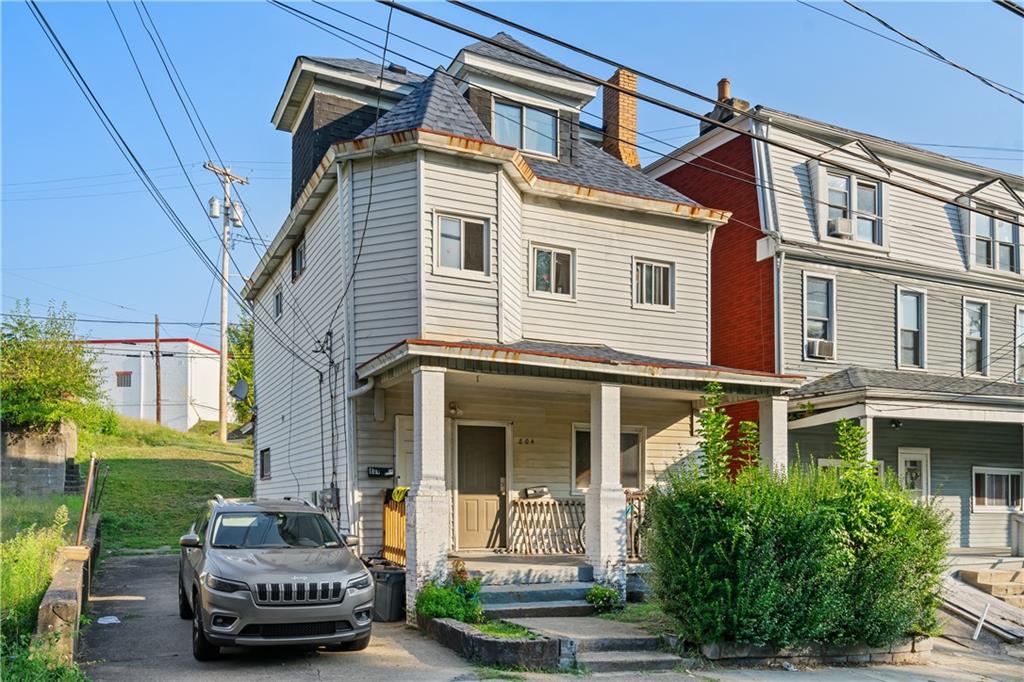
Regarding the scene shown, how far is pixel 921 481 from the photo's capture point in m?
20.9

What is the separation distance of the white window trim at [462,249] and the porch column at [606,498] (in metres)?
2.73

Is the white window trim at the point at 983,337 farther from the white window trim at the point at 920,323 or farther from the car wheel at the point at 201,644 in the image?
the car wheel at the point at 201,644

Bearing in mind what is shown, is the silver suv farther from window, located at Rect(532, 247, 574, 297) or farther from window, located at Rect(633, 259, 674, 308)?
window, located at Rect(633, 259, 674, 308)

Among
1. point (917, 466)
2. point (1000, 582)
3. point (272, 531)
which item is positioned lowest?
point (1000, 582)

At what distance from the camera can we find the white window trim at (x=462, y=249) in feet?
46.2

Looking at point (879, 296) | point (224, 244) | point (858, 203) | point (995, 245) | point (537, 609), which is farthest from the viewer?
point (224, 244)

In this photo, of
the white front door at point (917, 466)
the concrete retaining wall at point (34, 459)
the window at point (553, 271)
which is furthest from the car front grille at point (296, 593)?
the concrete retaining wall at point (34, 459)

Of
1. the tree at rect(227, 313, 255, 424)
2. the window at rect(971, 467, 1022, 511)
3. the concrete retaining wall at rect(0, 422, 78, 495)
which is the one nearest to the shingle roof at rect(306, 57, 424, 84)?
the concrete retaining wall at rect(0, 422, 78, 495)

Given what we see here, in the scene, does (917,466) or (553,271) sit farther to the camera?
(917,466)

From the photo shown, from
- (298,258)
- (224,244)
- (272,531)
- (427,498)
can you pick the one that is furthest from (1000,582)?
(224,244)

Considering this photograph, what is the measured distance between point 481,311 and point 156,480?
15.9 meters

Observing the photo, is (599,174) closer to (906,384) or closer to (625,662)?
(906,384)

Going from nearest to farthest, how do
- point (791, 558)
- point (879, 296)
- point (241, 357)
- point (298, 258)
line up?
point (791, 558) → point (298, 258) → point (879, 296) → point (241, 357)

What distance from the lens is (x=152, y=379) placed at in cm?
4856
